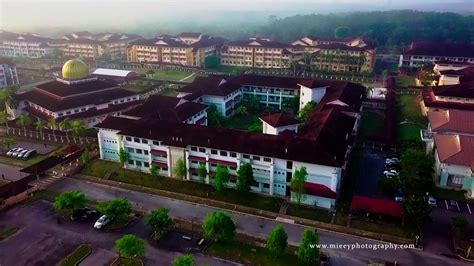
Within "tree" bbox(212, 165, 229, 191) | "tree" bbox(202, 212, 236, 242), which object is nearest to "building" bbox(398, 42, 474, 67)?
"tree" bbox(212, 165, 229, 191)

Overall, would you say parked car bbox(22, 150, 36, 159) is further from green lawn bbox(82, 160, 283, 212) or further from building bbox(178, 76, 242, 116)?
building bbox(178, 76, 242, 116)

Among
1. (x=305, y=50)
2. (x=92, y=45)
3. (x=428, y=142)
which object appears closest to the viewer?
(x=428, y=142)

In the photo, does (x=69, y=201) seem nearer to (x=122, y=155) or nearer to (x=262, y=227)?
(x=122, y=155)

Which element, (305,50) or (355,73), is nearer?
(355,73)

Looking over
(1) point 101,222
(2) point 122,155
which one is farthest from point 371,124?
(1) point 101,222

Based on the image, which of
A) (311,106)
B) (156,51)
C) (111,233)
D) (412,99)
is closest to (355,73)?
(412,99)

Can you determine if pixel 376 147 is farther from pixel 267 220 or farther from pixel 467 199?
pixel 267 220
